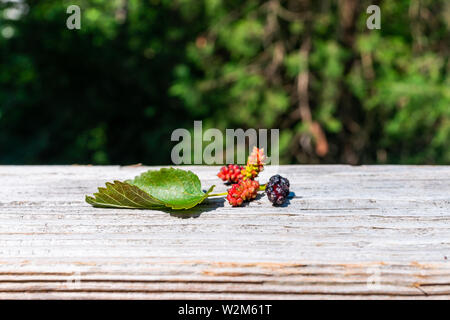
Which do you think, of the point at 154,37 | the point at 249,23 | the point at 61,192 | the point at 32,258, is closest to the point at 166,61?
the point at 154,37

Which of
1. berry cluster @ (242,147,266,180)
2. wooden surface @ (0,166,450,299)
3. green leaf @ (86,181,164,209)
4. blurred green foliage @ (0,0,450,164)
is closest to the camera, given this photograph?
wooden surface @ (0,166,450,299)

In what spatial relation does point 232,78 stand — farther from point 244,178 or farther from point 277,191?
point 277,191

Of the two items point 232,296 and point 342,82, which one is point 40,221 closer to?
point 232,296

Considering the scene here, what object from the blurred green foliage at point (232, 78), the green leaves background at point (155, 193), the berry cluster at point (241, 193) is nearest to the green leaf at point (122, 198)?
the green leaves background at point (155, 193)

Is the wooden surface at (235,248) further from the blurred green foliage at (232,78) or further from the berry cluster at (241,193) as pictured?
the blurred green foliage at (232,78)

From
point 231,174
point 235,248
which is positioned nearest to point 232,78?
point 231,174

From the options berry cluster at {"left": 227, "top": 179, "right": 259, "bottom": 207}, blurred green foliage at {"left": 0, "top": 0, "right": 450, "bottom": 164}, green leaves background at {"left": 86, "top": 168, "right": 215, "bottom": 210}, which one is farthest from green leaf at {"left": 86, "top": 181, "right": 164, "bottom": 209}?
blurred green foliage at {"left": 0, "top": 0, "right": 450, "bottom": 164}

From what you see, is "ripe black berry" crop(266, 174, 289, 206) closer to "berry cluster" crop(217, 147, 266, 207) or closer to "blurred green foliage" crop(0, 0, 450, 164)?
"berry cluster" crop(217, 147, 266, 207)
